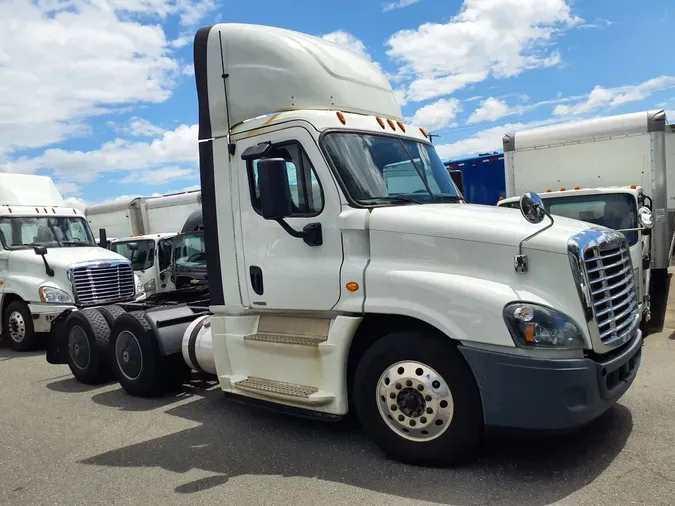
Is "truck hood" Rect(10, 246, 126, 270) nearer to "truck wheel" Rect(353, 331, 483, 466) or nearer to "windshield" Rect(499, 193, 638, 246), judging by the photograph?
"windshield" Rect(499, 193, 638, 246)

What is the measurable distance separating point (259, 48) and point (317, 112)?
87cm

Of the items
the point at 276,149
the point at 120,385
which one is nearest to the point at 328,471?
the point at 276,149

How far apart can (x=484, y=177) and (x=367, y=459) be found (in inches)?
352

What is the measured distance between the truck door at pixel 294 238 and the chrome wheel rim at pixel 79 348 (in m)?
3.25

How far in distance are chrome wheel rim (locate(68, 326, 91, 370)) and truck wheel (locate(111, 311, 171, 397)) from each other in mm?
635

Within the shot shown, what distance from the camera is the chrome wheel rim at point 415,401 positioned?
3.90 m

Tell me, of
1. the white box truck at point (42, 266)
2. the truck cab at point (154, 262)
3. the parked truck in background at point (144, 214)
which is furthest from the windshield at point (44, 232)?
the parked truck in background at point (144, 214)

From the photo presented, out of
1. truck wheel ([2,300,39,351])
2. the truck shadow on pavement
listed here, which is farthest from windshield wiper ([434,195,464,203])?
truck wheel ([2,300,39,351])

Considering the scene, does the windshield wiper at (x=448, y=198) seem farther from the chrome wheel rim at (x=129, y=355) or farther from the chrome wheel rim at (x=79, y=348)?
the chrome wheel rim at (x=79, y=348)

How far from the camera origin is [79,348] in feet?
23.8

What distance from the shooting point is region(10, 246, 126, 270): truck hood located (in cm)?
1016

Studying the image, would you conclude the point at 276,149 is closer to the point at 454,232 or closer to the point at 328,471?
the point at 454,232

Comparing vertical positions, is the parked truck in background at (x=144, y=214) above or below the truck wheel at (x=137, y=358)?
above

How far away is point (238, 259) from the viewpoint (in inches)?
197
